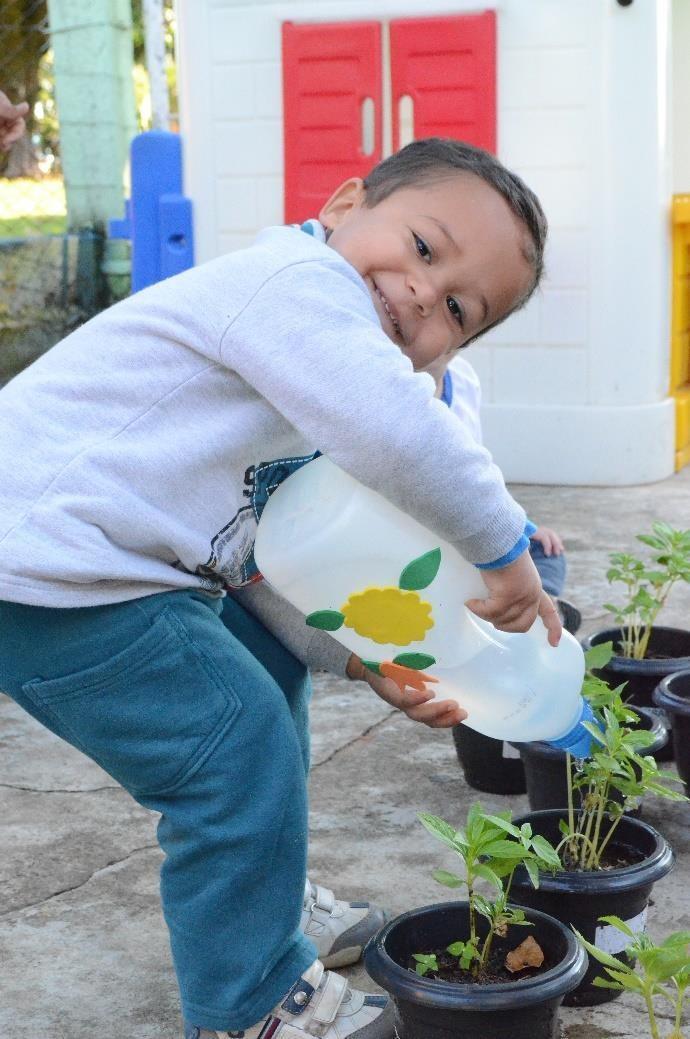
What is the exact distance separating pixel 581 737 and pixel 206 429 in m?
0.69

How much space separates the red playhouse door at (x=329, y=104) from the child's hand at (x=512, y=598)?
12.1ft

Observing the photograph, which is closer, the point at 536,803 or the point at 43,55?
the point at 536,803

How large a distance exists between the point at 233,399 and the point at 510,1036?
76 cm

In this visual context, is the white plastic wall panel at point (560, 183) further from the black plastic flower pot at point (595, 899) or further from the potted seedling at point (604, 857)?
the black plastic flower pot at point (595, 899)

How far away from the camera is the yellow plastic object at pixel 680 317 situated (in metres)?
5.19

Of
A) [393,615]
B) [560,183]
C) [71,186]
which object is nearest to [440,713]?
[393,615]

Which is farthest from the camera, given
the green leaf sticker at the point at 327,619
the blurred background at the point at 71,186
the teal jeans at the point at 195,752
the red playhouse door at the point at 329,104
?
the blurred background at the point at 71,186

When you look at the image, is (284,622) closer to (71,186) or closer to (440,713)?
(440,713)

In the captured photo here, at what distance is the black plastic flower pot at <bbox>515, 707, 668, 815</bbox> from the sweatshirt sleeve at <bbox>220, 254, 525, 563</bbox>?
712 mm

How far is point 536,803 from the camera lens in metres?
2.19

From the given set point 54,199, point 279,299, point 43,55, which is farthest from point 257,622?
point 43,55

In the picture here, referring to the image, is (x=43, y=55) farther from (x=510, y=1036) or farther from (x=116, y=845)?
(x=510, y=1036)

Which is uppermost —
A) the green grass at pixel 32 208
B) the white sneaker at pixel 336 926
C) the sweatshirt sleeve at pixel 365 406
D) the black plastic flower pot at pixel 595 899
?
the green grass at pixel 32 208

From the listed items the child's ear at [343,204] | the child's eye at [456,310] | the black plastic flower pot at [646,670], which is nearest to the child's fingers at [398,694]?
the child's eye at [456,310]
